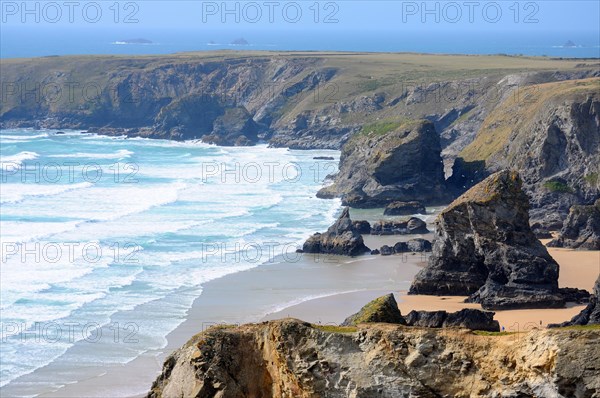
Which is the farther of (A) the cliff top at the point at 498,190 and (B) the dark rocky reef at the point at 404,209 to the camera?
(B) the dark rocky reef at the point at 404,209

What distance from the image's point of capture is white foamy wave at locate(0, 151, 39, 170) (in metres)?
102

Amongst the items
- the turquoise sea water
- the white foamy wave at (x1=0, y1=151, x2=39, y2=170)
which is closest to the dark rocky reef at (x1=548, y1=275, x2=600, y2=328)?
the turquoise sea water

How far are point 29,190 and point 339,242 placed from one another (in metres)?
34.7

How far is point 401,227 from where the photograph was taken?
209 feet

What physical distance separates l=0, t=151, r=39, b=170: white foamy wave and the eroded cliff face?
3384 inches

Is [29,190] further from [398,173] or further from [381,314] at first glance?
[381,314]

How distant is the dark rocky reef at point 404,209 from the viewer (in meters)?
70.1

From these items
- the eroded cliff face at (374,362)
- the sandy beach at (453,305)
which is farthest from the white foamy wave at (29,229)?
the eroded cliff face at (374,362)

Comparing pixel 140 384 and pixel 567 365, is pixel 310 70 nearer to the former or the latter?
pixel 140 384

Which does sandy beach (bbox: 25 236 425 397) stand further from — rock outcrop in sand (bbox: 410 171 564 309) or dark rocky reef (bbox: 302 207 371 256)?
rock outcrop in sand (bbox: 410 171 564 309)

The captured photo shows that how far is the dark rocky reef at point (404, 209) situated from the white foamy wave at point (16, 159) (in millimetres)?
42698

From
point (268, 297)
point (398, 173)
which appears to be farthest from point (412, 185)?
point (268, 297)

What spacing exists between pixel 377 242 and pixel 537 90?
29650 mm

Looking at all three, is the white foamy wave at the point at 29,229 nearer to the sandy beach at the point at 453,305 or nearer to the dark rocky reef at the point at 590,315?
the sandy beach at the point at 453,305
